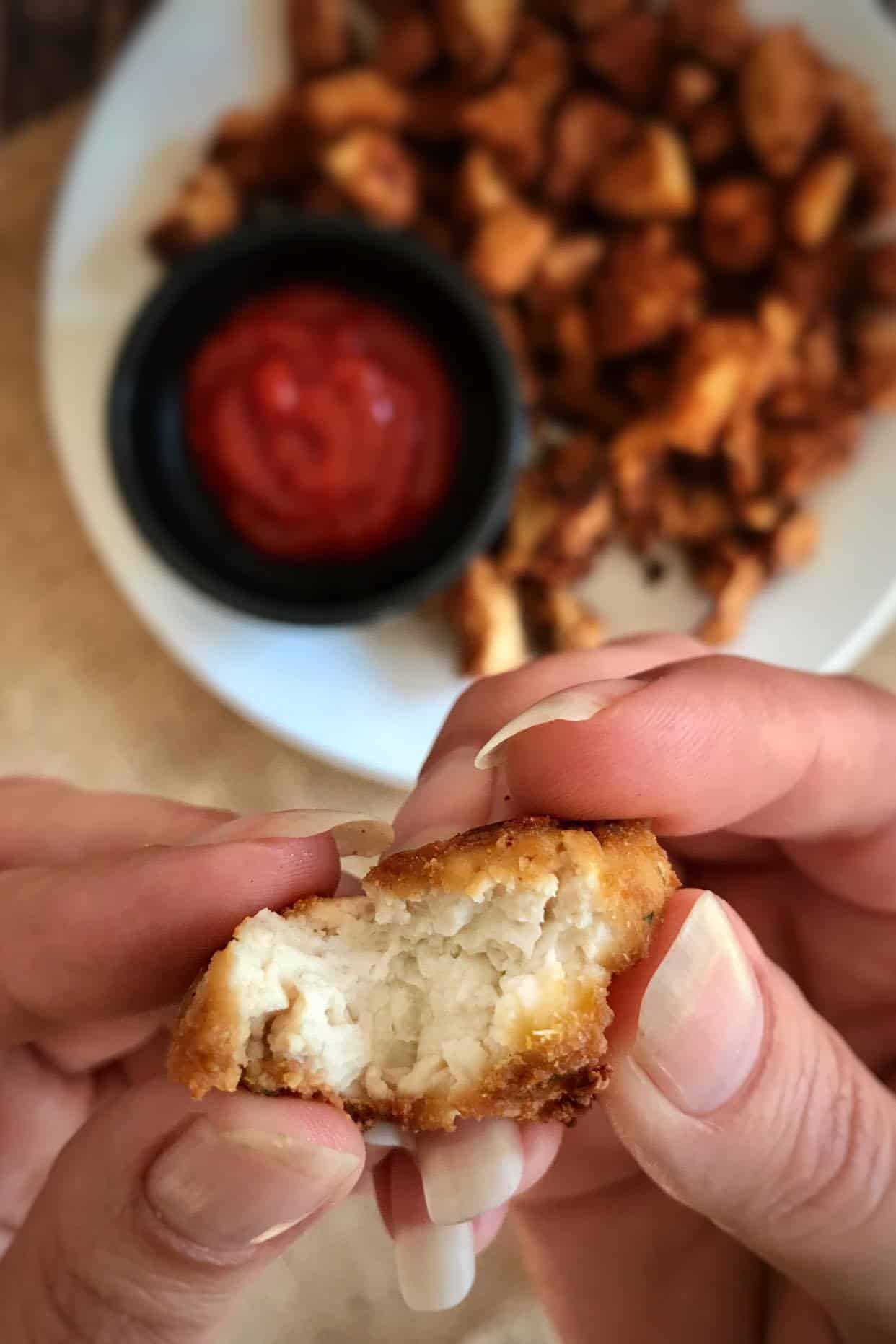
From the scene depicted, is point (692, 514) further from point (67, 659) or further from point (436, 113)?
point (67, 659)

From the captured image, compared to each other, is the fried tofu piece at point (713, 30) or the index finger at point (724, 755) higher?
the fried tofu piece at point (713, 30)

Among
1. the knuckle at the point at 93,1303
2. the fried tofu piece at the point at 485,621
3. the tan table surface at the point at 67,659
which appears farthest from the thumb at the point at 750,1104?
the tan table surface at the point at 67,659

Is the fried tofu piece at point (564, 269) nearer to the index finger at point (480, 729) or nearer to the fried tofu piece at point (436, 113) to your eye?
the fried tofu piece at point (436, 113)

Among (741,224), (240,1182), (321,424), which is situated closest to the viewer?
(240,1182)

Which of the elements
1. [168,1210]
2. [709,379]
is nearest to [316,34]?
[709,379]

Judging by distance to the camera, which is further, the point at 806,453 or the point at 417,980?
the point at 806,453

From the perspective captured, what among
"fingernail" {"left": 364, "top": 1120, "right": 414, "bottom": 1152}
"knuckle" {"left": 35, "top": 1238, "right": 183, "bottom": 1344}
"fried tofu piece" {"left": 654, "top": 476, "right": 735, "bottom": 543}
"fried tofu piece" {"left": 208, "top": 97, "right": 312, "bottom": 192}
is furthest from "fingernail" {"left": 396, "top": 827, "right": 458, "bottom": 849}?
"fried tofu piece" {"left": 208, "top": 97, "right": 312, "bottom": 192}

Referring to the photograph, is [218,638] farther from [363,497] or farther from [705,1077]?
[705,1077]

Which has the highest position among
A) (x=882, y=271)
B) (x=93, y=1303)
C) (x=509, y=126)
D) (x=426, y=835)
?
(x=509, y=126)
